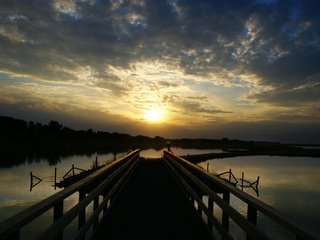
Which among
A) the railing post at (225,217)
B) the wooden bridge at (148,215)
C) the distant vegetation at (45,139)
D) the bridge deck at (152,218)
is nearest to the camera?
the wooden bridge at (148,215)

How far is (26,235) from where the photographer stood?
58.4ft

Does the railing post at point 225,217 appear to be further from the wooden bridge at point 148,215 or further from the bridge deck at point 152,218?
the bridge deck at point 152,218

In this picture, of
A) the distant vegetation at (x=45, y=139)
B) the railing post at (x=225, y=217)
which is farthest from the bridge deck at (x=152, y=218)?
the distant vegetation at (x=45, y=139)

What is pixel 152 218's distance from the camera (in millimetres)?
7941

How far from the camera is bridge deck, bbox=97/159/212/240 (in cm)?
660

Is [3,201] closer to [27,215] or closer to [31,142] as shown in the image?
[27,215]

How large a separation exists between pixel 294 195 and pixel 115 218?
103 ft

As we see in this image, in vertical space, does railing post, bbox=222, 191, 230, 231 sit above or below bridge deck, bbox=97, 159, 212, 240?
above

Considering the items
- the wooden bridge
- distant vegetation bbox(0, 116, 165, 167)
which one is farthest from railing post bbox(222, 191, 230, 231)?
distant vegetation bbox(0, 116, 165, 167)

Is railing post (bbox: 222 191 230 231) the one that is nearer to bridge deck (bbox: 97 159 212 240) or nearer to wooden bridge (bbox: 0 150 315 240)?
wooden bridge (bbox: 0 150 315 240)

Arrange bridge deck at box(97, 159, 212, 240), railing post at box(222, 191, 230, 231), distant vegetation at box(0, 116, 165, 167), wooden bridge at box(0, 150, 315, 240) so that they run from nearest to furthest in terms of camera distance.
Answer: wooden bridge at box(0, 150, 315, 240)
railing post at box(222, 191, 230, 231)
bridge deck at box(97, 159, 212, 240)
distant vegetation at box(0, 116, 165, 167)

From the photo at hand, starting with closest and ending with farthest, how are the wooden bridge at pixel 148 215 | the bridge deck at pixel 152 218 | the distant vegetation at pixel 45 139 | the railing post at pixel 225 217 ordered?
1. the wooden bridge at pixel 148 215
2. the railing post at pixel 225 217
3. the bridge deck at pixel 152 218
4. the distant vegetation at pixel 45 139

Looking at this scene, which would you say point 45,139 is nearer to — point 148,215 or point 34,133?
point 34,133

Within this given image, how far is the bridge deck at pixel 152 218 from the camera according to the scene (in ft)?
21.6
